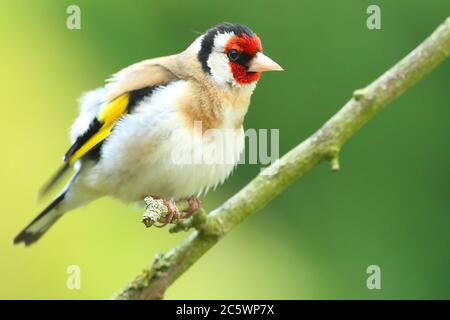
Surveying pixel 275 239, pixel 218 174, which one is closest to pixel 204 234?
pixel 218 174

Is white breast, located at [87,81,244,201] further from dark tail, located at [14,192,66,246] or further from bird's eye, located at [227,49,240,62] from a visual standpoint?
dark tail, located at [14,192,66,246]

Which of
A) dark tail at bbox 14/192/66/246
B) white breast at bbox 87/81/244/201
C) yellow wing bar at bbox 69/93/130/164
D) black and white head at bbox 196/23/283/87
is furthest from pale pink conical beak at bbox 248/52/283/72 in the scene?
dark tail at bbox 14/192/66/246

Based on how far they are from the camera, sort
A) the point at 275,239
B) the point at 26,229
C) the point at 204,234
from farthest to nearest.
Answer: the point at 275,239
the point at 26,229
the point at 204,234

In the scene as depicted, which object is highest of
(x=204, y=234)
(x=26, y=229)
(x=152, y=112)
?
(x=152, y=112)

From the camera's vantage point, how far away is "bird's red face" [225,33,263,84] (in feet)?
9.91

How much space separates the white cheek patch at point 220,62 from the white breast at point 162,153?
115mm

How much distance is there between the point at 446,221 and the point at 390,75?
9.86 feet

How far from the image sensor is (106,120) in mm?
3125

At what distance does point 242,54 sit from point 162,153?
422 mm

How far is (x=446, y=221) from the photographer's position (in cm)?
530

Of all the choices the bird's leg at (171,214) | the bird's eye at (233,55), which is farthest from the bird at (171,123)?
the bird's leg at (171,214)

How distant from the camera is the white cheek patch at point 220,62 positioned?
3.09m

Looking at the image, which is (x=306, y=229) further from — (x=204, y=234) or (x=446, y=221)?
A: (x=204, y=234)

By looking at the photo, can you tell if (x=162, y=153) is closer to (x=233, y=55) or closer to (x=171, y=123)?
(x=171, y=123)
